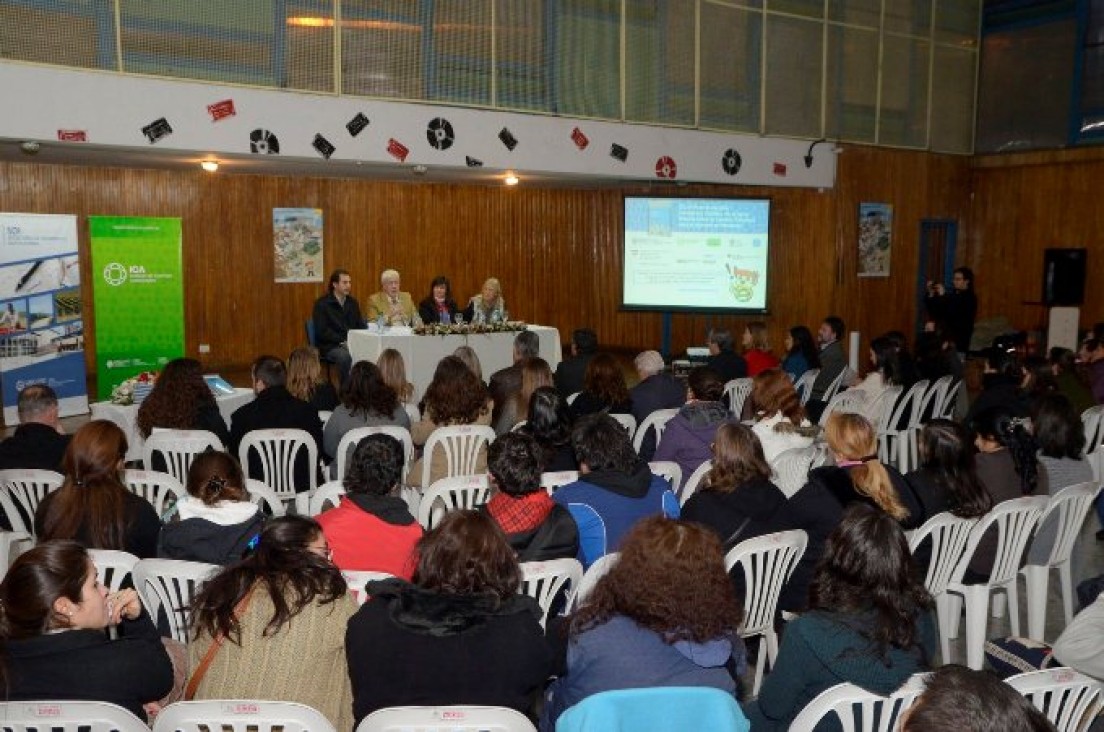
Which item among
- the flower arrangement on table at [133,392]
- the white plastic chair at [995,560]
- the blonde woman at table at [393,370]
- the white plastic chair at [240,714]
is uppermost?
the blonde woman at table at [393,370]

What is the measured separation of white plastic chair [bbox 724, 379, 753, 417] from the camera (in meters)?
7.28

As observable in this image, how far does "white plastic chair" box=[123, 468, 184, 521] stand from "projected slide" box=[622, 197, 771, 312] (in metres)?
7.67

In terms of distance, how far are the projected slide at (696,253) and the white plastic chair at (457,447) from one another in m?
6.47

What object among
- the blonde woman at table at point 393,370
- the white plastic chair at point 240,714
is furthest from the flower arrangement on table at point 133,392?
the white plastic chair at point 240,714

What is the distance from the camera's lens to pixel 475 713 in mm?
2035

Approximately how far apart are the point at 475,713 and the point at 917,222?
41.4ft

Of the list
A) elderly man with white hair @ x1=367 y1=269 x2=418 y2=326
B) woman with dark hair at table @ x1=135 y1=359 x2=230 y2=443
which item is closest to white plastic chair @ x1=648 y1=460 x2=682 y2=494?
woman with dark hair at table @ x1=135 y1=359 x2=230 y2=443

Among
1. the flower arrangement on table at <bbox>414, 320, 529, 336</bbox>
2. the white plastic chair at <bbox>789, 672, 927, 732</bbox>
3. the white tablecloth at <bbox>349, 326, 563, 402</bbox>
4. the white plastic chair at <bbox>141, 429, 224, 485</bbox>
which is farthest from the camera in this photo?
the flower arrangement on table at <bbox>414, 320, 529, 336</bbox>

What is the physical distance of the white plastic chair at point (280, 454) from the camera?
5.33 m

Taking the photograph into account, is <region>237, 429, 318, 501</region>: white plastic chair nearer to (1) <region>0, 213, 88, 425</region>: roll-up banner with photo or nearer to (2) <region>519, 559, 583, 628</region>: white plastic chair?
(2) <region>519, 559, 583, 628</region>: white plastic chair

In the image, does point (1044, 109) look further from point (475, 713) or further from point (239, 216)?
point (475, 713)

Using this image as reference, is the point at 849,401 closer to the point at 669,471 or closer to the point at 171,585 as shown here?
the point at 669,471

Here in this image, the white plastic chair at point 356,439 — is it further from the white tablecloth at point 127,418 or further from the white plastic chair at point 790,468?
the white plastic chair at point 790,468

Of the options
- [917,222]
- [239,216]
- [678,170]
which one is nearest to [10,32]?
[239,216]
